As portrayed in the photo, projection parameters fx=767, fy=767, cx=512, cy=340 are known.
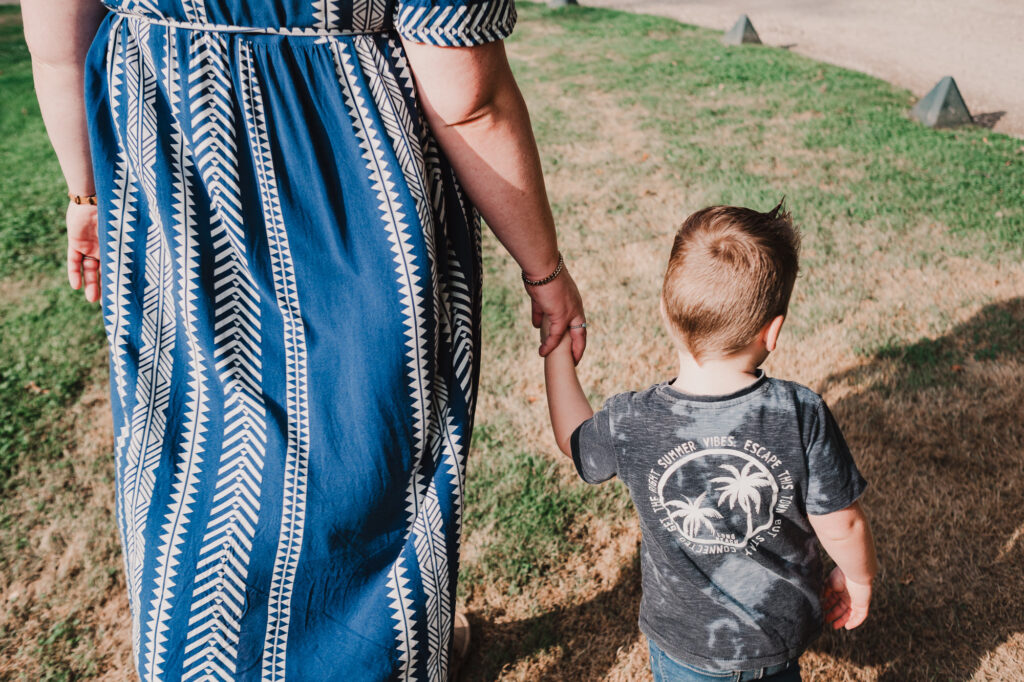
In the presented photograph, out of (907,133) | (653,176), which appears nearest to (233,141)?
(653,176)

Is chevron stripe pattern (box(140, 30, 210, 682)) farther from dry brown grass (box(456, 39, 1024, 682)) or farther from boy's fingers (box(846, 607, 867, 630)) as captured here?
boy's fingers (box(846, 607, 867, 630))

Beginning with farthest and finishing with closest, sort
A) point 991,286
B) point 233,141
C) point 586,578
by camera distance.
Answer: point 991,286 → point 586,578 → point 233,141

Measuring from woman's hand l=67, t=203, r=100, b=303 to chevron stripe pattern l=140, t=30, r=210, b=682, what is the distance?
1.74 feet

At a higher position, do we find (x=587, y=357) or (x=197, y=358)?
(x=197, y=358)

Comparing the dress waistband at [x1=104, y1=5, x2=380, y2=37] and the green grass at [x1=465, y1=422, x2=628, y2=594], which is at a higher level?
the dress waistband at [x1=104, y1=5, x2=380, y2=37]

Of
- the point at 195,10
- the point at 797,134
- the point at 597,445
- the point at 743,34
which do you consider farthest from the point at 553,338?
the point at 743,34

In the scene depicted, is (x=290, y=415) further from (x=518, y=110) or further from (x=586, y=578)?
(x=586, y=578)

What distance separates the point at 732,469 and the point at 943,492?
6.16ft

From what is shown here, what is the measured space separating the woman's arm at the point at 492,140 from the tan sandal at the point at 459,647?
1.29 meters

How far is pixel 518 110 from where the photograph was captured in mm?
1469

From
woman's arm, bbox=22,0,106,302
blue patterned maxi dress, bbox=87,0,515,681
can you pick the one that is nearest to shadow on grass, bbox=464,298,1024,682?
blue patterned maxi dress, bbox=87,0,515,681

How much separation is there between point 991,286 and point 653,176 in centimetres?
241

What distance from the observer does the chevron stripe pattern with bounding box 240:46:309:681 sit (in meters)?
1.33

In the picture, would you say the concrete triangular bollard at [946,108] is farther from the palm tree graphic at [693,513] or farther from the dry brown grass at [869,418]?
the palm tree graphic at [693,513]
